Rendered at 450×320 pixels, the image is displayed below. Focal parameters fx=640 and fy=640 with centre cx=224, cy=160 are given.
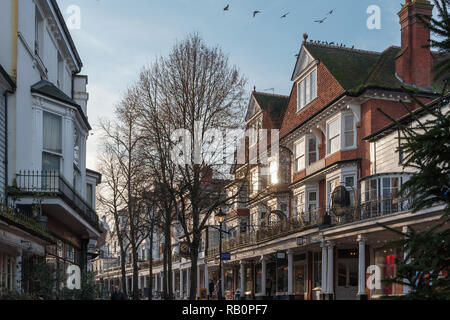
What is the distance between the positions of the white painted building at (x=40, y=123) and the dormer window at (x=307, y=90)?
1663 cm

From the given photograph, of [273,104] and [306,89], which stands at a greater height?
[273,104]

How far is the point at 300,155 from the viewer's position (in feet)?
131

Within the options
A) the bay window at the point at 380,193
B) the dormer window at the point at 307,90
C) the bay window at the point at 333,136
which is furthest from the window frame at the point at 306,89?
the bay window at the point at 380,193

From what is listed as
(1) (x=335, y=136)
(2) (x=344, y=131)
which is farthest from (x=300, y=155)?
(2) (x=344, y=131)

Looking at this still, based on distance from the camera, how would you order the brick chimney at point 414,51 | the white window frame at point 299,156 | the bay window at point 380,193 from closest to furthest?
1. the bay window at point 380,193
2. the brick chimney at point 414,51
3. the white window frame at point 299,156

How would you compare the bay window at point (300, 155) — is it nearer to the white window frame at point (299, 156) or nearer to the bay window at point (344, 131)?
the white window frame at point (299, 156)

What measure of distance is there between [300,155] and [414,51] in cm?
1008

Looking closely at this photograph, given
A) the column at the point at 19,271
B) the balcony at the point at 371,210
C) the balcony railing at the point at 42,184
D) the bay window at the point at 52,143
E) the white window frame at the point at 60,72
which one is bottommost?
the column at the point at 19,271

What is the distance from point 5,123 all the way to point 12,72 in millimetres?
1566

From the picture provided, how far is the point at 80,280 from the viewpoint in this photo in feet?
78.2

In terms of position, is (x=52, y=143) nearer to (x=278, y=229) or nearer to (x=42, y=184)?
(x=42, y=184)

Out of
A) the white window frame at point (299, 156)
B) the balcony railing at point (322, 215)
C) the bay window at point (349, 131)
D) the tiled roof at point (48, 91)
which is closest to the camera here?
the tiled roof at point (48, 91)

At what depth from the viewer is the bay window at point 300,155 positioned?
3944 cm
